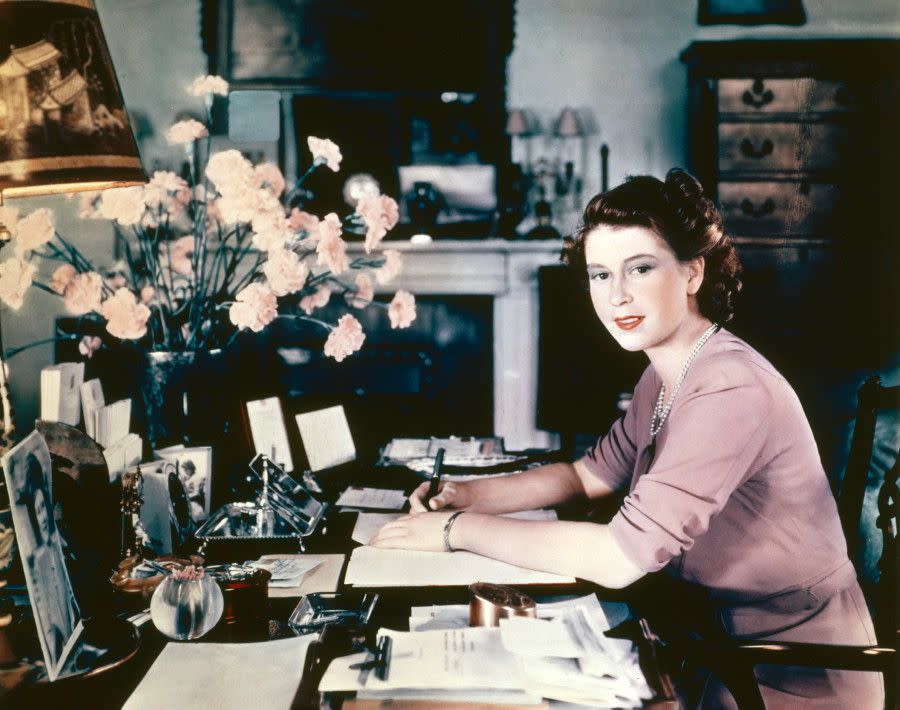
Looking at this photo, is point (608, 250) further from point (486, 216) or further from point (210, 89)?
point (486, 216)

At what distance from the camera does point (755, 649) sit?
3.21 ft

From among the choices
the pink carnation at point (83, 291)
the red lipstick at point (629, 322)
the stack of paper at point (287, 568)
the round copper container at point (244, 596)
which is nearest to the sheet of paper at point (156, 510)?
the stack of paper at point (287, 568)

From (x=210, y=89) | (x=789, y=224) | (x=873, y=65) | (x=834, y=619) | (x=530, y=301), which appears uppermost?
(x=873, y=65)

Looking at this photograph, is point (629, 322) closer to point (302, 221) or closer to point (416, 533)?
point (416, 533)

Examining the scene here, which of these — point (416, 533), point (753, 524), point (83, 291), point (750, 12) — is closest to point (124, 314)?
point (83, 291)

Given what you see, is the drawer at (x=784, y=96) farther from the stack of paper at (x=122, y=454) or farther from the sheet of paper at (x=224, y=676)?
the sheet of paper at (x=224, y=676)

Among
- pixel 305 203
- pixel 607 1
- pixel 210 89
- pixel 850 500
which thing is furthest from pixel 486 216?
pixel 850 500

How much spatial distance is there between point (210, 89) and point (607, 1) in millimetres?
2480

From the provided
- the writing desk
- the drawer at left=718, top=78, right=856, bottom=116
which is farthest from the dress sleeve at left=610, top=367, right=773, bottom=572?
the drawer at left=718, top=78, right=856, bottom=116

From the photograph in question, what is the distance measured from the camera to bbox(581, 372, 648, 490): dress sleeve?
68.2 inches

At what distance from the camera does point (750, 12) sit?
3.69 meters

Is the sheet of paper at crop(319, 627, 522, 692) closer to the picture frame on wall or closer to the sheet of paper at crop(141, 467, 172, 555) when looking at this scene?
the sheet of paper at crop(141, 467, 172, 555)

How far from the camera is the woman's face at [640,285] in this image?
1430 mm

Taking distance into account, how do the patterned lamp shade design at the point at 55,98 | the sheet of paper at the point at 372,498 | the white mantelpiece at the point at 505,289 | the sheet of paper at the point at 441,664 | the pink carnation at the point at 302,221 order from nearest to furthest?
the sheet of paper at the point at 441,664, the patterned lamp shade design at the point at 55,98, the sheet of paper at the point at 372,498, the pink carnation at the point at 302,221, the white mantelpiece at the point at 505,289
